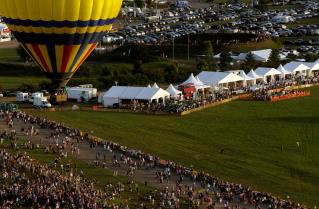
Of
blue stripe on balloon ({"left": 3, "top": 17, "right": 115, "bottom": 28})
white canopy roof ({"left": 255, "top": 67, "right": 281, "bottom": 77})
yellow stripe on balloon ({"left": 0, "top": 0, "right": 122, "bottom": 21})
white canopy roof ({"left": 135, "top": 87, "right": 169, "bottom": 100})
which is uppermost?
yellow stripe on balloon ({"left": 0, "top": 0, "right": 122, "bottom": 21})

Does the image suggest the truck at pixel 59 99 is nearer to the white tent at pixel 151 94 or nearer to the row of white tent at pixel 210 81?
the row of white tent at pixel 210 81

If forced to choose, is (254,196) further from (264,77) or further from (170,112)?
(264,77)

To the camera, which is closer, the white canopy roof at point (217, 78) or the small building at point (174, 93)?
the small building at point (174, 93)

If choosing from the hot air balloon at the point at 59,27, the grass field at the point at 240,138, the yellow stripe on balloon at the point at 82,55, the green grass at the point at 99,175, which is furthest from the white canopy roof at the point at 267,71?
the green grass at the point at 99,175

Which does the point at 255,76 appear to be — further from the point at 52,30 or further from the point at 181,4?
the point at 181,4

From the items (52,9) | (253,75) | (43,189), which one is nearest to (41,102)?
(52,9)

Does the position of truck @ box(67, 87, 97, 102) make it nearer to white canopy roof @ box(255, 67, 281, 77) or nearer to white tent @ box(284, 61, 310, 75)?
white canopy roof @ box(255, 67, 281, 77)

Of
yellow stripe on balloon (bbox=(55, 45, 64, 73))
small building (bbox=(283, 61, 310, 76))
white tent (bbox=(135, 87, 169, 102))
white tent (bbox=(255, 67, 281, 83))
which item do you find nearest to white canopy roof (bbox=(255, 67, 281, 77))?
white tent (bbox=(255, 67, 281, 83))
